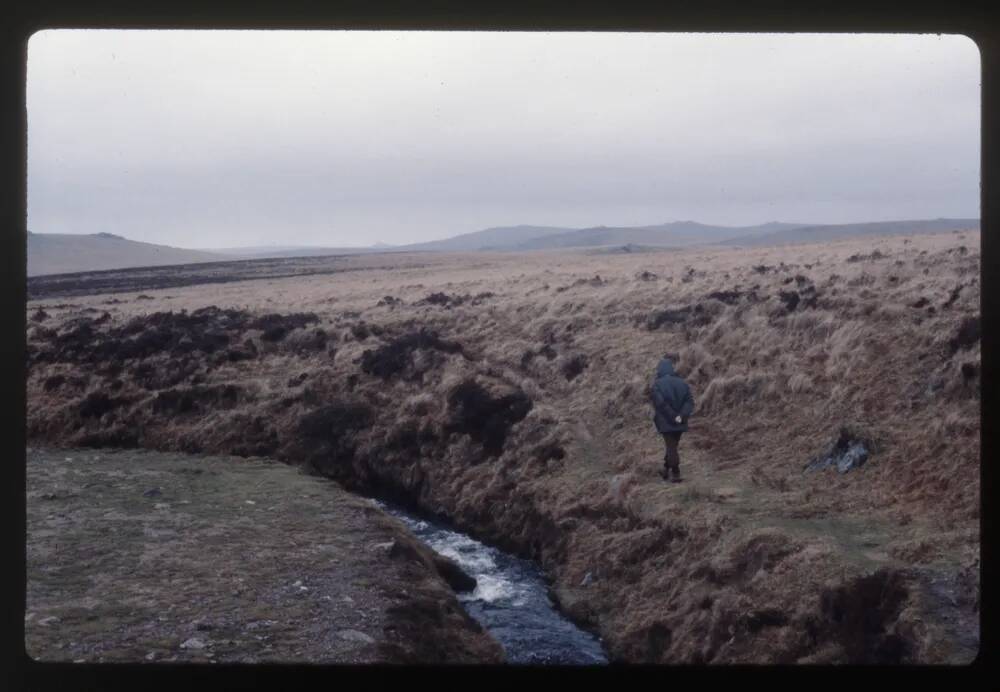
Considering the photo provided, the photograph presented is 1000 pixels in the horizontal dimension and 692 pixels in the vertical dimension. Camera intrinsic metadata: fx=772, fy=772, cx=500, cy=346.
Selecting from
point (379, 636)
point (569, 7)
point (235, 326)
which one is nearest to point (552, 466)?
point (379, 636)

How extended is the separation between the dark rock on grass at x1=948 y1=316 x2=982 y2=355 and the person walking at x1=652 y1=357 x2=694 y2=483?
11.6 feet

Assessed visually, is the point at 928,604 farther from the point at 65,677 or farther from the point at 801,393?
the point at 65,677

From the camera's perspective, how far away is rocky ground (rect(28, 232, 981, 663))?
282 inches

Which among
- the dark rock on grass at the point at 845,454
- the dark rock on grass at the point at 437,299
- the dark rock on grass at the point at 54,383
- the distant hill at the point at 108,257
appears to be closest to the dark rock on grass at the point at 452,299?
the dark rock on grass at the point at 437,299

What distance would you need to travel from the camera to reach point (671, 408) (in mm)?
9367

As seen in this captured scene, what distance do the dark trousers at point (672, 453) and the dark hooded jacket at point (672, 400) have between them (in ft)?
0.95

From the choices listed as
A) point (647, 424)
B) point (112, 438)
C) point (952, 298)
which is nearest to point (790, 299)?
point (952, 298)

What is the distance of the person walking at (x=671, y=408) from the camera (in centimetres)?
916

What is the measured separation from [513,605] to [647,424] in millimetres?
3414

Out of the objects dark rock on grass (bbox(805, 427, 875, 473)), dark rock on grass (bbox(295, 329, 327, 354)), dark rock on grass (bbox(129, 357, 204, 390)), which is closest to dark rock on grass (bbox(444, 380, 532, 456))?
dark rock on grass (bbox(295, 329, 327, 354))

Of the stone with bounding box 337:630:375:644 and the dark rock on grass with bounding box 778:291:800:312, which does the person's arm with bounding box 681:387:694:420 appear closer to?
the stone with bounding box 337:630:375:644

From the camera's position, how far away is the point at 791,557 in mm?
7492

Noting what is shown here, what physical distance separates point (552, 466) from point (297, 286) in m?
15.4

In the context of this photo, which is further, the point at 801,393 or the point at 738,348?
the point at 738,348
